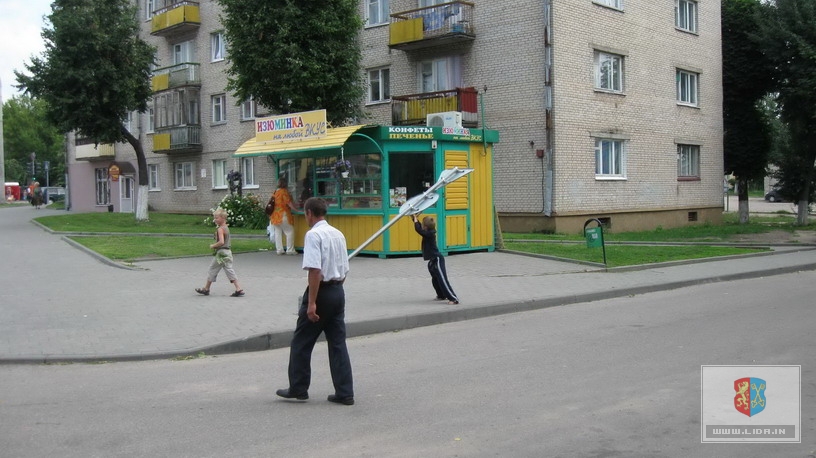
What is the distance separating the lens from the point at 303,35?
2170 centimetres

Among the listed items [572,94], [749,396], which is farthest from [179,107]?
[749,396]

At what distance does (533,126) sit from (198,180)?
20003mm

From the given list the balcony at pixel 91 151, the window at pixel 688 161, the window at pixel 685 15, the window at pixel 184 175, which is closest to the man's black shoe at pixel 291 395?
the window at pixel 688 161

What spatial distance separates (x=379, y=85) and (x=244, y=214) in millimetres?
7182

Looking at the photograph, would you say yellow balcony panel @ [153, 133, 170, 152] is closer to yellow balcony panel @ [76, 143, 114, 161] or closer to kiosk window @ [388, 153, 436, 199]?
yellow balcony panel @ [76, 143, 114, 161]

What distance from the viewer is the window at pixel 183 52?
3784cm

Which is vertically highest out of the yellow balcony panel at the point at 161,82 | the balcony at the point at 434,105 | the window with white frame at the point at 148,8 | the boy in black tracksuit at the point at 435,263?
the window with white frame at the point at 148,8

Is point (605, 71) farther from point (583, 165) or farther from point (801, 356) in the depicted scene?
point (801, 356)

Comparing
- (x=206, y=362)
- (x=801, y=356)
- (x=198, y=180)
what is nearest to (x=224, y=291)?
(x=206, y=362)

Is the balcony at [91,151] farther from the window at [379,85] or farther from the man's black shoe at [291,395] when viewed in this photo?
the man's black shoe at [291,395]

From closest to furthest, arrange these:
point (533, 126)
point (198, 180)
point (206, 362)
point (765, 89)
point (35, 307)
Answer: point (206, 362), point (35, 307), point (533, 126), point (765, 89), point (198, 180)

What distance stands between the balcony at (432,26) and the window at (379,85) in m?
1.73

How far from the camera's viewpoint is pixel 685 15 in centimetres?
2919

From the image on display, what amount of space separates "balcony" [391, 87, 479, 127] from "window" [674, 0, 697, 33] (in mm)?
9343
